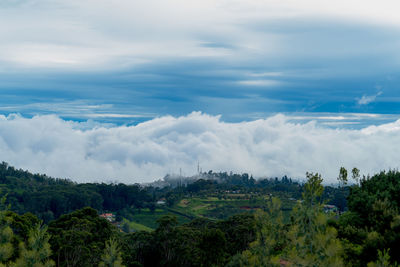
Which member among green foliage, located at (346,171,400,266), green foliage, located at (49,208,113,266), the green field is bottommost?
the green field

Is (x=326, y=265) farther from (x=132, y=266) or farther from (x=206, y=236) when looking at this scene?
(x=132, y=266)

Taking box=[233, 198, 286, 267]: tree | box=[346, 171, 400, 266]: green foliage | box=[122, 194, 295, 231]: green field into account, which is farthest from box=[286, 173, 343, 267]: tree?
box=[122, 194, 295, 231]: green field

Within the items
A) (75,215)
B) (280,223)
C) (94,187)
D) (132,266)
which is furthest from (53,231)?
(94,187)

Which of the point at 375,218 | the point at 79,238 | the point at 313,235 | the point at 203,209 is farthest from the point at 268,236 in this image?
the point at 203,209

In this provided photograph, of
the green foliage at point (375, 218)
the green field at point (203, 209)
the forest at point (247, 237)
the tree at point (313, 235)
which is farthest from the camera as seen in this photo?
the green field at point (203, 209)

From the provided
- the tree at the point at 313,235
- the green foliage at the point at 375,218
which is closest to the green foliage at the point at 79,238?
the green foliage at the point at 375,218

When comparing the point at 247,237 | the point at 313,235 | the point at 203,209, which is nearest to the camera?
the point at 313,235

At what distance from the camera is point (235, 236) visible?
67.4m

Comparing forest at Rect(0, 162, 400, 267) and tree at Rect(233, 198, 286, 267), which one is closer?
forest at Rect(0, 162, 400, 267)

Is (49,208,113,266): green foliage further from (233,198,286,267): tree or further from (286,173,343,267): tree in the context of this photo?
(286,173,343,267): tree

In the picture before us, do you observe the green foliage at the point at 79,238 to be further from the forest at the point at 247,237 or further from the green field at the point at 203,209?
the green field at the point at 203,209

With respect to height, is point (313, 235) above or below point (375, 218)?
above

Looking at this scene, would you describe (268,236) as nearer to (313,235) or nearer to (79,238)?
(313,235)

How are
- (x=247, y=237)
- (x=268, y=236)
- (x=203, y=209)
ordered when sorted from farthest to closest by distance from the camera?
(x=203, y=209)
(x=247, y=237)
(x=268, y=236)
